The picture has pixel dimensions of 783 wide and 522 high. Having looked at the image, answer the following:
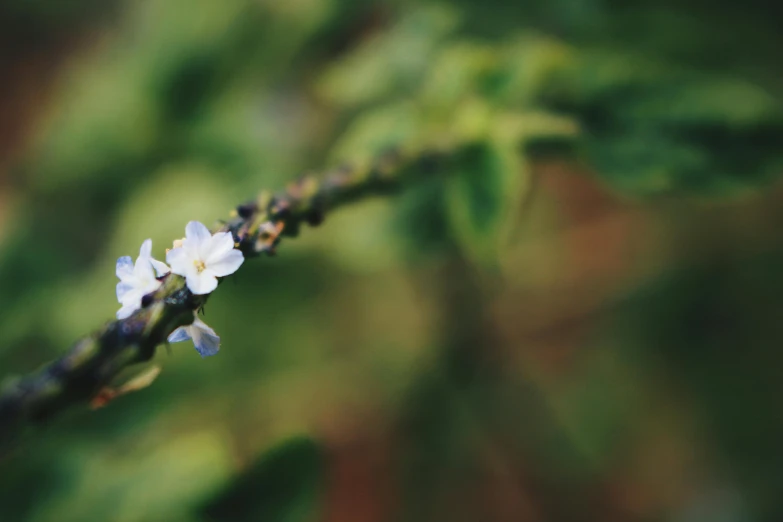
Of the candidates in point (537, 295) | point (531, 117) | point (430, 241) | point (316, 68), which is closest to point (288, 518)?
point (430, 241)

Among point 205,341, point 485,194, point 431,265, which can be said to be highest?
point 431,265

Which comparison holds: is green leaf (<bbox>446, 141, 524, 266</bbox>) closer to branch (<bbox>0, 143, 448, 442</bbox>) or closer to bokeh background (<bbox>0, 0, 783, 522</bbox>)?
bokeh background (<bbox>0, 0, 783, 522</bbox>)

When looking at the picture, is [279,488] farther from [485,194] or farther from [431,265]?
[431,265]

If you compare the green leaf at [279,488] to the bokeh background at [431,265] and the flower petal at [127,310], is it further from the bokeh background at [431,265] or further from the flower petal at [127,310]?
the flower petal at [127,310]

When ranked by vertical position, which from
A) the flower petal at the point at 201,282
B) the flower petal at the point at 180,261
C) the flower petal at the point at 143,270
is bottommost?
A: the flower petal at the point at 201,282

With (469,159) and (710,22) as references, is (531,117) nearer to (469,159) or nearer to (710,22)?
(469,159)

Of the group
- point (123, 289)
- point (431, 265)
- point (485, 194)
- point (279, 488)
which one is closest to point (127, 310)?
point (123, 289)

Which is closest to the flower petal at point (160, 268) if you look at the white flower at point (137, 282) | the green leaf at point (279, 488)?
the white flower at point (137, 282)
